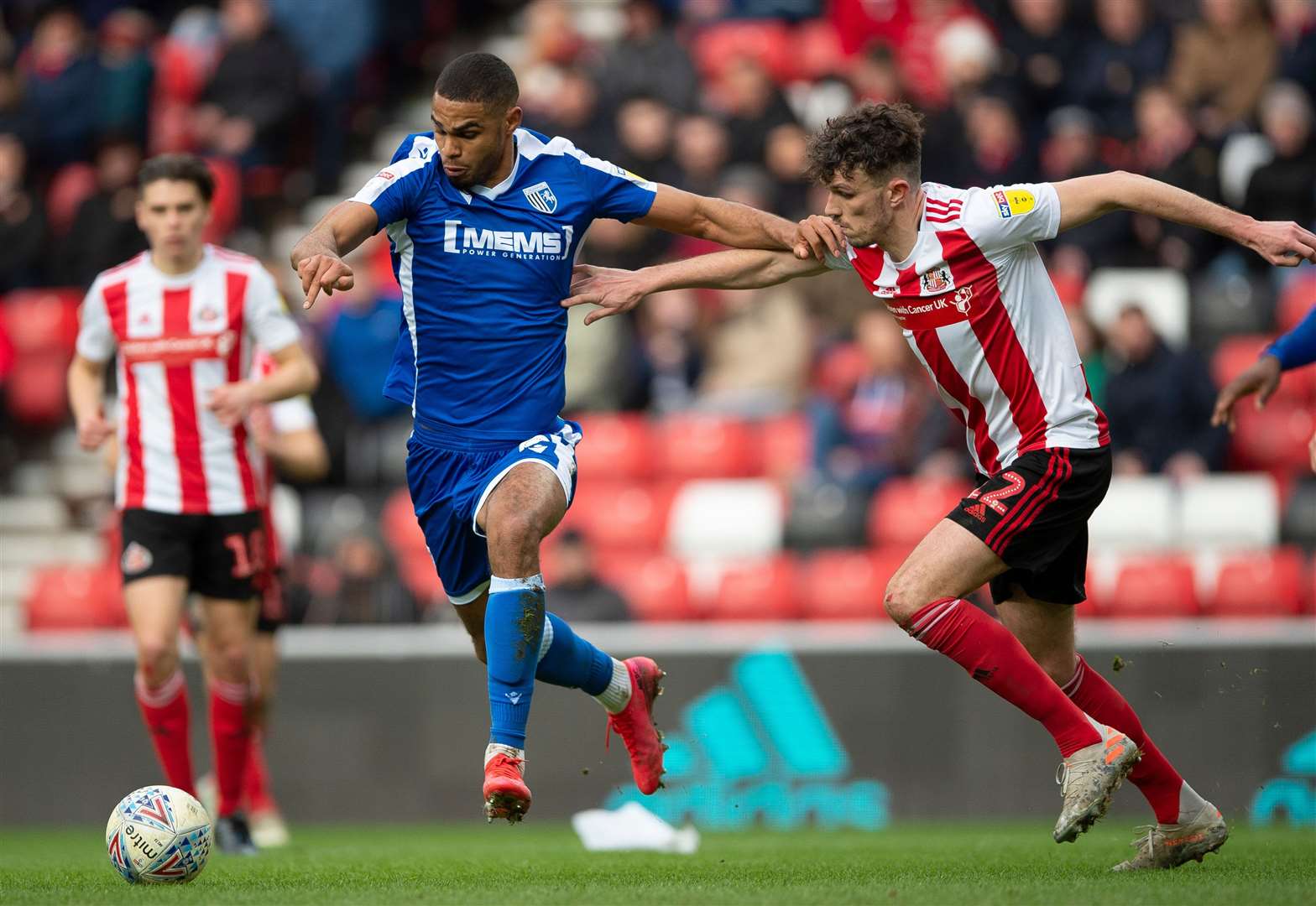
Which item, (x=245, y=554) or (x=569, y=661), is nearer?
(x=569, y=661)

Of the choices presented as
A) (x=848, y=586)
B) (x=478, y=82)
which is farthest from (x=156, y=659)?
(x=848, y=586)

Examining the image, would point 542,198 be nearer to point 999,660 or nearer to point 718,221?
point 718,221

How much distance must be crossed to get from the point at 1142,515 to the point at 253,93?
8.23 metres

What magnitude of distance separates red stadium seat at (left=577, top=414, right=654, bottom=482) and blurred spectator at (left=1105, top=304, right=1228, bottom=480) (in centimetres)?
323

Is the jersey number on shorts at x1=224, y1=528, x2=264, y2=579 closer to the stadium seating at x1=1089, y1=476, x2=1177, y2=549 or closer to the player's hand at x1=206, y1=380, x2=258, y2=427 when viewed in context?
the player's hand at x1=206, y1=380, x2=258, y2=427

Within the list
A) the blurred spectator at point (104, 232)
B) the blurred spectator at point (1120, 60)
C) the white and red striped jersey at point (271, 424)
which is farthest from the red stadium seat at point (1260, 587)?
the blurred spectator at point (104, 232)

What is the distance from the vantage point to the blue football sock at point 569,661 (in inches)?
272

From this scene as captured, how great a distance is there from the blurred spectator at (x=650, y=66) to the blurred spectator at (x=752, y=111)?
64cm

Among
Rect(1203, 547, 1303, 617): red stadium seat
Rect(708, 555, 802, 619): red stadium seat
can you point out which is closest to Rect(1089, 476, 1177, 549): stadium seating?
Rect(1203, 547, 1303, 617): red stadium seat

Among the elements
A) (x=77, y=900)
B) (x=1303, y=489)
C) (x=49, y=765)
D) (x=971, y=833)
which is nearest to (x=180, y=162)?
(x=77, y=900)

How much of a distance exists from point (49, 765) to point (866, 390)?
225 inches

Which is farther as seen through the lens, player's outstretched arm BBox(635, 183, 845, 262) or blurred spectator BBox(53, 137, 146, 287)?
blurred spectator BBox(53, 137, 146, 287)

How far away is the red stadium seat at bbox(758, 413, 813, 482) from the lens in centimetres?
1277

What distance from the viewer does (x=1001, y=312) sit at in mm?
6371
